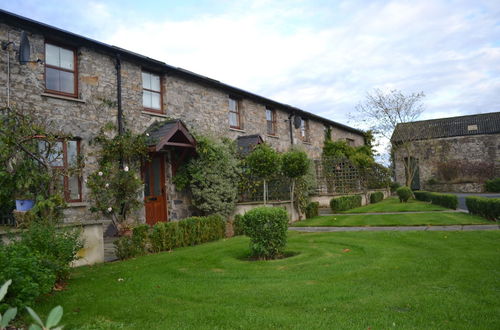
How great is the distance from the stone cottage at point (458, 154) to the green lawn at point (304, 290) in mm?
26162

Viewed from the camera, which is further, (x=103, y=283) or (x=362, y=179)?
(x=362, y=179)

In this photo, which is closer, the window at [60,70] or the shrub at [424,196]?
the window at [60,70]

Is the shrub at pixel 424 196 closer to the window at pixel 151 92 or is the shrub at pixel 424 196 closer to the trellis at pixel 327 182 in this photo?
the trellis at pixel 327 182

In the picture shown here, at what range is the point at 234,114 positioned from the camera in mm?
17312

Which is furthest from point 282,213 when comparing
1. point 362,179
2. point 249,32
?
point 362,179

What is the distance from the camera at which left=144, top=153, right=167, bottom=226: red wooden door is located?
1264 cm

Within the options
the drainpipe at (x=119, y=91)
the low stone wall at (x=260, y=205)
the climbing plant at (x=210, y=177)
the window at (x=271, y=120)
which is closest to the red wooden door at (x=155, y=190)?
the climbing plant at (x=210, y=177)

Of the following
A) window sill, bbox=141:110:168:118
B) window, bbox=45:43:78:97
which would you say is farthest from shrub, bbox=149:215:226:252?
window, bbox=45:43:78:97

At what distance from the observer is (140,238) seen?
27.2 ft

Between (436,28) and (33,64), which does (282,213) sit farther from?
(436,28)

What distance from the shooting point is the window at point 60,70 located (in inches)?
404

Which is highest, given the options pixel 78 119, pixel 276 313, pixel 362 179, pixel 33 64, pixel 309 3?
pixel 309 3

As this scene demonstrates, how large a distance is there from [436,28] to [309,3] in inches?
249

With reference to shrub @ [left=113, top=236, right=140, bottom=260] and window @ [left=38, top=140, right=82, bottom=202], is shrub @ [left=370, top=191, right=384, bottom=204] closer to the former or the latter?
window @ [left=38, top=140, right=82, bottom=202]
